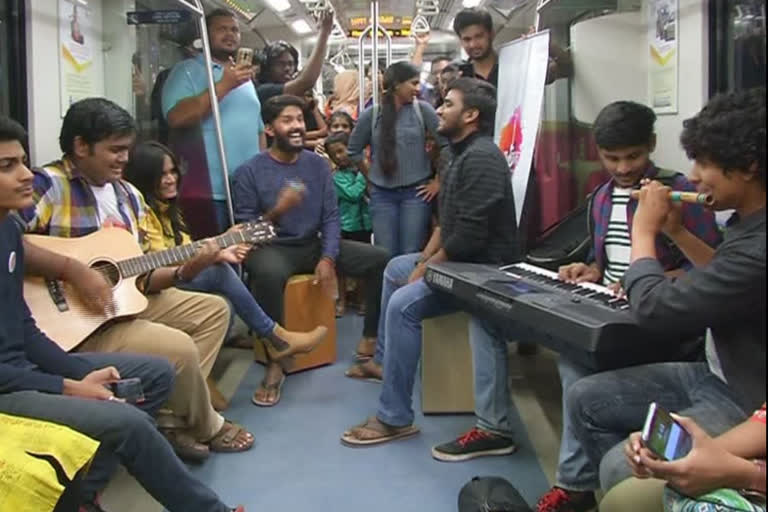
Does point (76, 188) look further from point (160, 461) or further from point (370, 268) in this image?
point (370, 268)

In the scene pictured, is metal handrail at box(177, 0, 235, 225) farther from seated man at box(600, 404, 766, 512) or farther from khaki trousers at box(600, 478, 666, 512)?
seated man at box(600, 404, 766, 512)

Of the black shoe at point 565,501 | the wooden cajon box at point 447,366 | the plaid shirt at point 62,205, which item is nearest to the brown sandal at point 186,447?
the plaid shirt at point 62,205

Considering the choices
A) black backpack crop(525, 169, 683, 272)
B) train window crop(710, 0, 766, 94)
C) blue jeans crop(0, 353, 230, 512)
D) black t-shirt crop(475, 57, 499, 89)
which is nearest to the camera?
blue jeans crop(0, 353, 230, 512)

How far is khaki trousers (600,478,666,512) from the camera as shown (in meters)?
1.60

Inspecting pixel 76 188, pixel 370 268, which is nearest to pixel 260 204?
pixel 370 268

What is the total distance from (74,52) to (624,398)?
307 cm

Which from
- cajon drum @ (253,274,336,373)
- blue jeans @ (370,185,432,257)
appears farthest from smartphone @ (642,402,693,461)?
blue jeans @ (370,185,432,257)

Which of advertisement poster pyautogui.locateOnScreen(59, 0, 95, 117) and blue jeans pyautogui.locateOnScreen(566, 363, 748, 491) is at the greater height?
advertisement poster pyautogui.locateOnScreen(59, 0, 95, 117)

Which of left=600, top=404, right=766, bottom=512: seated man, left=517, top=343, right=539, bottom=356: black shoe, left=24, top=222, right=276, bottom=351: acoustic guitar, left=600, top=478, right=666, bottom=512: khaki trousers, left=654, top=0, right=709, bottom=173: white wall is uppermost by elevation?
left=654, top=0, right=709, bottom=173: white wall

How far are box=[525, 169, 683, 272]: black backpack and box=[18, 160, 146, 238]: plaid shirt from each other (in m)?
1.82

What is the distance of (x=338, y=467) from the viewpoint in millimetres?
2916

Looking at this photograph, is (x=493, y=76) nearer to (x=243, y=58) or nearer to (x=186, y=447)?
(x=243, y=58)

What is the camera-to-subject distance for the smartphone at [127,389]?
88.6 inches

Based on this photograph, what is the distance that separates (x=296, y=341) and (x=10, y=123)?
1.94 metres
